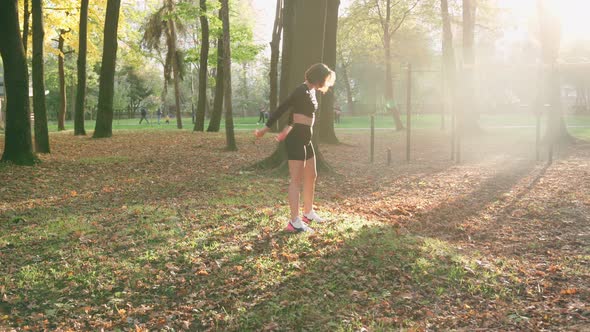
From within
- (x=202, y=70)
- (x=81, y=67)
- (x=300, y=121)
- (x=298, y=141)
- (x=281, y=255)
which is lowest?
(x=281, y=255)

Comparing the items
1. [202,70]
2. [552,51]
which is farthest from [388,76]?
[552,51]

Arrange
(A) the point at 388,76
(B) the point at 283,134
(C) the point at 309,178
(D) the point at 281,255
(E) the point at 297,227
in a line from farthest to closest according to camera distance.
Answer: (A) the point at 388,76 → (C) the point at 309,178 → (E) the point at 297,227 → (B) the point at 283,134 → (D) the point at 281,255

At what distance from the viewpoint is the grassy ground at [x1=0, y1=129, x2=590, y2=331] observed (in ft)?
16.8

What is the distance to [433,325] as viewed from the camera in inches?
197

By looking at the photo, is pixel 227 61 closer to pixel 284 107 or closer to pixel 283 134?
pixel 284 107

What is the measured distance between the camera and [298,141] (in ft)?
22.0

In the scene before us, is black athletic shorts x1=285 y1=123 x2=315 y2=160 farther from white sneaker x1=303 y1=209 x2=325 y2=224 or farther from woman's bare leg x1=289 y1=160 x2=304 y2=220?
white sneaker x1=303 y1=209 x2=325 y2=224

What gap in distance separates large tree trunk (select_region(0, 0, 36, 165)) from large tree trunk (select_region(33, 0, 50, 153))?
254 centimetres

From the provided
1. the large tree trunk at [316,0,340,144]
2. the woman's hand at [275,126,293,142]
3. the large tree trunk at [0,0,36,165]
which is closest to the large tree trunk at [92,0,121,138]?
the large tree trunk at [0,0,36,165]

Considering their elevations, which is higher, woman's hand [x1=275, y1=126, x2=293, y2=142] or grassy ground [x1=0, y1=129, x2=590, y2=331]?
woman's hand [x1=275, y1=126, x2=293, y2=142]

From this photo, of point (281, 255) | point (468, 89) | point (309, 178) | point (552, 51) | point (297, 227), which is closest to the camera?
point (281, 255)

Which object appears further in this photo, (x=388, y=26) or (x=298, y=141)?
(x=388, y=26)

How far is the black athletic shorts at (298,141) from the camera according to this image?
6.70 metres

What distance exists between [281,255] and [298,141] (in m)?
1.36
